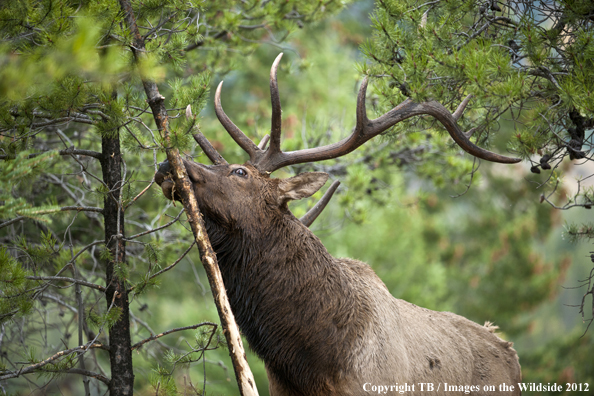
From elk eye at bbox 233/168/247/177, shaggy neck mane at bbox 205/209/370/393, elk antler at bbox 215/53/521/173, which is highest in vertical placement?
elk antler at bbox 215/53/521/173

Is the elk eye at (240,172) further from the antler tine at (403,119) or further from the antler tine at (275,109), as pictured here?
the antler tine at (403,119)

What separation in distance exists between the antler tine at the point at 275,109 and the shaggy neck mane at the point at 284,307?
0.60 meters

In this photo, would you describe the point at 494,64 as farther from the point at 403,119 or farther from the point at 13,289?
the point at 13,289

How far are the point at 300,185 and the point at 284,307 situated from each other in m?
0.88

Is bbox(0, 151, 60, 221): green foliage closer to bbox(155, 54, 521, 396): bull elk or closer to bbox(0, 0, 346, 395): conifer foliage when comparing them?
bbox(0, 0, 346, 395): conifer foliage

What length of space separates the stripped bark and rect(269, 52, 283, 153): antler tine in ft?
2.63

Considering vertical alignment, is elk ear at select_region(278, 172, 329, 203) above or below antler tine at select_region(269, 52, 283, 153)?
below

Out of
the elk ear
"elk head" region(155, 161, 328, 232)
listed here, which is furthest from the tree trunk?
the elk ear

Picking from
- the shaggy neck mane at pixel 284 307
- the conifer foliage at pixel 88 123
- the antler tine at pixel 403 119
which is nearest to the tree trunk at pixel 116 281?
the conifer foliage at pixel 88 123

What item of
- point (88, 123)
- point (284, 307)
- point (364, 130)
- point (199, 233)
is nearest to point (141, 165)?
point (88, 123)

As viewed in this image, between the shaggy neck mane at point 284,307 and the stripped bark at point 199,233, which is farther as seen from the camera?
the shaggy neck mane at point 284,307

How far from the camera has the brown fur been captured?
3.44m

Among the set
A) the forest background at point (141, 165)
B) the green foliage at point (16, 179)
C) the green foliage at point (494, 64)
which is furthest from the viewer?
the green foliage at point (494, 64)

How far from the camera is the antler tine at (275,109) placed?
3.54 m
